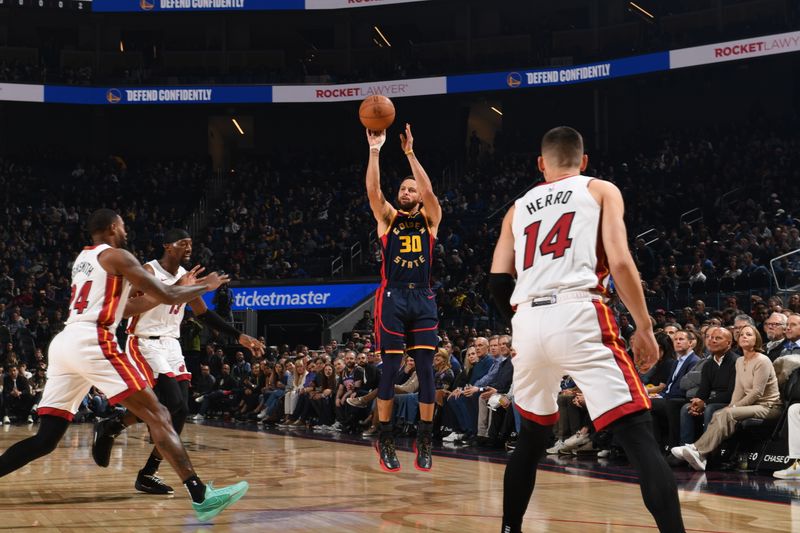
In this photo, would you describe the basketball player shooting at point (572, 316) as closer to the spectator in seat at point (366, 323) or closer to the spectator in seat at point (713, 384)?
the spectator in seat at point (713, 384)

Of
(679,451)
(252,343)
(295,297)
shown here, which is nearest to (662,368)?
(679,451)

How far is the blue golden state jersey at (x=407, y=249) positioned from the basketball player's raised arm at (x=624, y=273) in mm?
3099

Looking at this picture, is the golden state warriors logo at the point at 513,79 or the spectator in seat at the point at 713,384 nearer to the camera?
the spectator in seat at the point at 713,384

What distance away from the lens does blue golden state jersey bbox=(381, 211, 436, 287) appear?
22.7ft

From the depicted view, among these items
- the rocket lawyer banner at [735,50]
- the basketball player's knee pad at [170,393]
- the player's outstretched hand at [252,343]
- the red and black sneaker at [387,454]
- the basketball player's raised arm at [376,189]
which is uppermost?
the rocket lawyer banner at [735,50]

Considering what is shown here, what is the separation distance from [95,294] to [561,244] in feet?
9.60

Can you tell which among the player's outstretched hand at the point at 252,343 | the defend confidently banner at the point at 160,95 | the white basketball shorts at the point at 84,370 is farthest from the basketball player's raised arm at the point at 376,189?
the defend confidently banner at the point at 160,95

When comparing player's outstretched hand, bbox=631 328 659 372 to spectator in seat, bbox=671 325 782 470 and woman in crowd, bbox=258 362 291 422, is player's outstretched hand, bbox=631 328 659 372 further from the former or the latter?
woman in crowd, bbox=258 362 291 422

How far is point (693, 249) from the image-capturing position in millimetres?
18953

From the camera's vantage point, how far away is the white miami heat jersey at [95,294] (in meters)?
5.48

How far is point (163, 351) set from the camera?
23.2 ft

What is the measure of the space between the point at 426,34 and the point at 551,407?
2984 cm

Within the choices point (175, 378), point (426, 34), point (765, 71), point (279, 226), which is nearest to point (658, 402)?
point (175, 378)

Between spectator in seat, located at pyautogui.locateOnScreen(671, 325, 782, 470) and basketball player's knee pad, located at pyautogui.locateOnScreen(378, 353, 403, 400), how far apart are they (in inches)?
121
